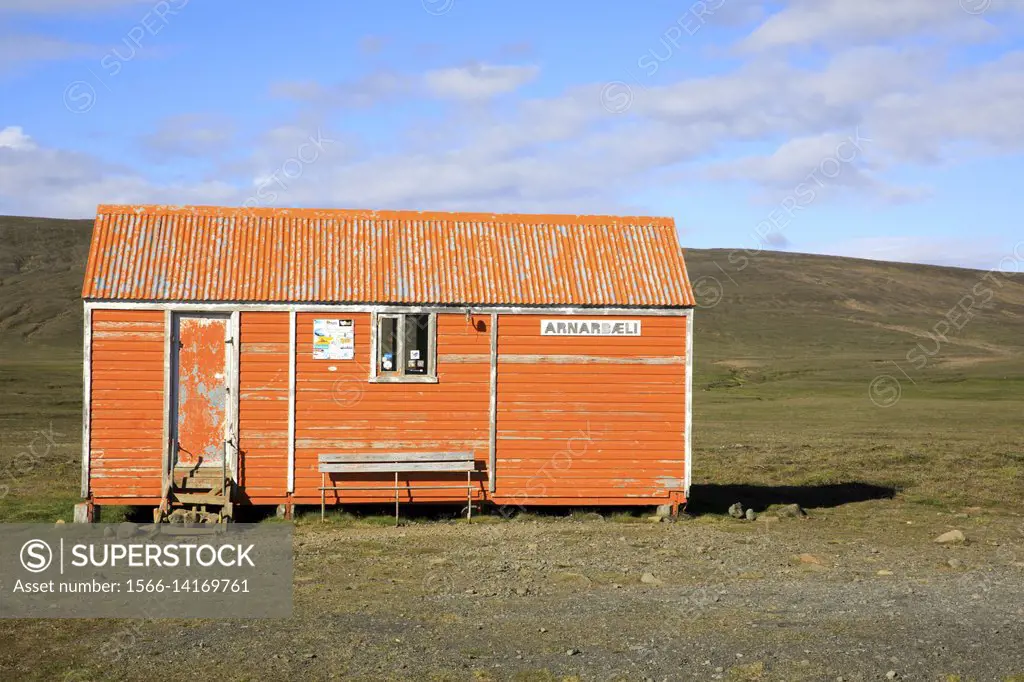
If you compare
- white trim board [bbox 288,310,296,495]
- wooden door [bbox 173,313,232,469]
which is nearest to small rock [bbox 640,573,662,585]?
white trim board [bbox 288,310,296,495]

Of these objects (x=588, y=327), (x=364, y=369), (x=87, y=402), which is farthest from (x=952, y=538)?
(x=87, y=402)

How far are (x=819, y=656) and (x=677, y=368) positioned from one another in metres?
8.13

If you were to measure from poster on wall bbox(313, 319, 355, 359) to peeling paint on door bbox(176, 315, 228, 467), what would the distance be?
1376mm

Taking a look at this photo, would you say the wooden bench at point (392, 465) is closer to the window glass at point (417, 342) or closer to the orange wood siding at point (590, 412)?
the orange wood siding at point (590, 412)

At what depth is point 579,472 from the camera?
644 inches

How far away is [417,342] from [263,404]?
8.25 feet

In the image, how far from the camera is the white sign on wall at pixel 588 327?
53.6ft

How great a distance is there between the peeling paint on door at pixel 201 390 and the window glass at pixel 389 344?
93.4 inches

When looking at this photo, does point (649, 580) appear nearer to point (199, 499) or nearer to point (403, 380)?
point (403, 380)

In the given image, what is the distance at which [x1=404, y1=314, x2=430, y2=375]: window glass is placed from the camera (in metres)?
16.1

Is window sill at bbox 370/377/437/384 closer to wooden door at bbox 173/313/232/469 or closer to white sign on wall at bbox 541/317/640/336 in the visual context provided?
white sign on wall at bbox 541/317/640/336

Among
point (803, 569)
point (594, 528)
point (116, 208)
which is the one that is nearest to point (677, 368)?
point (594, 528)

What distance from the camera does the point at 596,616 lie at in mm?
10141

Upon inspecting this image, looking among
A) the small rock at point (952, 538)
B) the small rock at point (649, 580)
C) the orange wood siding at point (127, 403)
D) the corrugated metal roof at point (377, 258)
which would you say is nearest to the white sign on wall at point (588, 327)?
the corrugated metal roof at point (377, 258)
